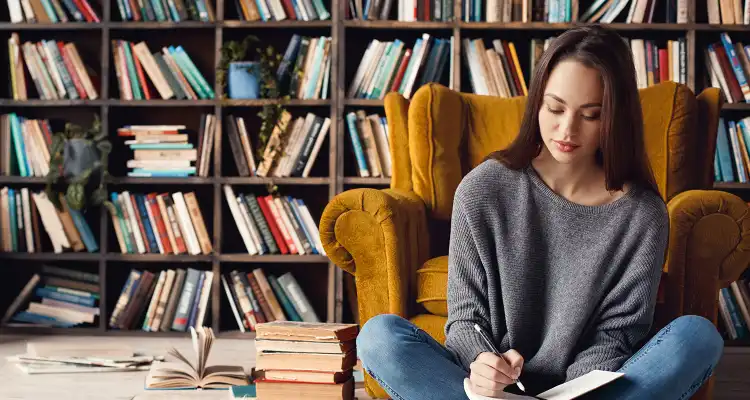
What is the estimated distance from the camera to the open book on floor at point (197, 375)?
2459mm

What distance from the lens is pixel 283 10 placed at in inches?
135

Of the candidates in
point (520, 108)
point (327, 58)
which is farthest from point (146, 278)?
point (520, 108)

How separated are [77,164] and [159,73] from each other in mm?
478

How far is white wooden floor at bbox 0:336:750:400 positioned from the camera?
2426mm

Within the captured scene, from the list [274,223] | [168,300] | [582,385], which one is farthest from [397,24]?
[582,385]

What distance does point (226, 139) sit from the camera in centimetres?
358

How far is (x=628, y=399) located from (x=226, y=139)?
2387mm

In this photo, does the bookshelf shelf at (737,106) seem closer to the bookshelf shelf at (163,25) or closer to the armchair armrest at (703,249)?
the armchair armrest at (703,249)

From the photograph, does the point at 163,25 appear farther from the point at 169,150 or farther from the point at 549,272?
the point at 549,272

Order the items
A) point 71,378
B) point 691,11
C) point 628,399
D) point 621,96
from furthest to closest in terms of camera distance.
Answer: point 691,11 → point 71,378 → point 621,96 → point 628,399

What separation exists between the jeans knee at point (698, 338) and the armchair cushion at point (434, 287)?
2.49 feet

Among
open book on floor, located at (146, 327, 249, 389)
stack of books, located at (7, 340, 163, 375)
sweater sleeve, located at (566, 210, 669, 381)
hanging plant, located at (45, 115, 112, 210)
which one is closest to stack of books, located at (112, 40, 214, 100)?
hanging plant, located at (45, 115, 112, 210)

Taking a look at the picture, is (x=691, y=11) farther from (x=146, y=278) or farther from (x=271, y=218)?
(x=146, y=278)

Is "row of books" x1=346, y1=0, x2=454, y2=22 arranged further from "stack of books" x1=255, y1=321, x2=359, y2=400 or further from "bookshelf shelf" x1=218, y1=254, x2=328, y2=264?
"stack of books" x1=255, y1=321, x2=359, y2=400
